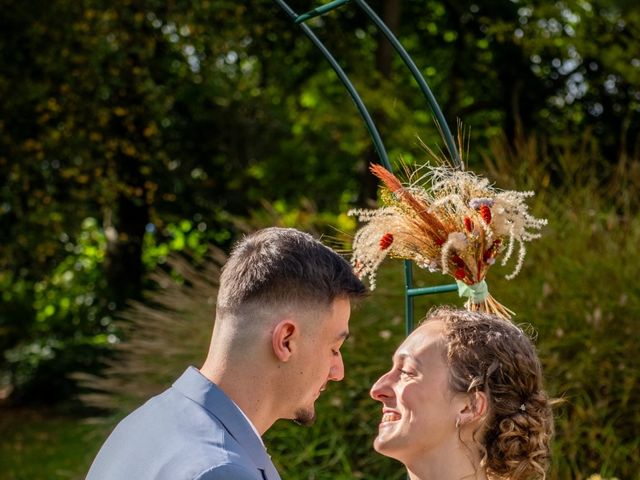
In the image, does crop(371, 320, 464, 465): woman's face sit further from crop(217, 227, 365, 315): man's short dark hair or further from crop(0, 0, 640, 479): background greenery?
crop(0, 0, 640, 479): background greenery

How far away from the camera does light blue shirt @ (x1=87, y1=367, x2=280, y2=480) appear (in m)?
1.73

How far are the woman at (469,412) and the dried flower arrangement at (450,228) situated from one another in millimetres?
223

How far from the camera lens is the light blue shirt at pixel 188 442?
5.69ft

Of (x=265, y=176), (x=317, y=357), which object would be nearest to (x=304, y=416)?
(x=317, y=357)

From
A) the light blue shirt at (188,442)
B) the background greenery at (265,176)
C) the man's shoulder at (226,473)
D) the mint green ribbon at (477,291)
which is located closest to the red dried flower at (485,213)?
the mint green ribbon at (477,291)

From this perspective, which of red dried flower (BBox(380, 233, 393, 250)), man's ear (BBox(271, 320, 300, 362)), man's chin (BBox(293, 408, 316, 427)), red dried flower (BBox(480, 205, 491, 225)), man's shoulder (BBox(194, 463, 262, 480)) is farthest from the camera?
red dried flower (BBox(380, 233, 393, 250))

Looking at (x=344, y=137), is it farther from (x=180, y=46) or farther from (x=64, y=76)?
(x=64, y=76)

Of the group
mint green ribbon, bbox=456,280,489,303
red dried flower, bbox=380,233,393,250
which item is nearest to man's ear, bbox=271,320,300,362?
red dried flower, bbox=380,233,393,250

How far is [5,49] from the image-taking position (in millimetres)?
9914

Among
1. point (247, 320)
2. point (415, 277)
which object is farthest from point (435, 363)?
point (415, 277)

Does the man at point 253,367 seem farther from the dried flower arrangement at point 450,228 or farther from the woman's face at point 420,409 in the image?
the dried flower arrangement at point 450,228

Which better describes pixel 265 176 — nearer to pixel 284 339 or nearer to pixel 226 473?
pixel 284 339

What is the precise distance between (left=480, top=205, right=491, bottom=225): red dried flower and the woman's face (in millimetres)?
321

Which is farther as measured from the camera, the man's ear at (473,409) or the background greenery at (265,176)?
the background greenery at (265,176)
